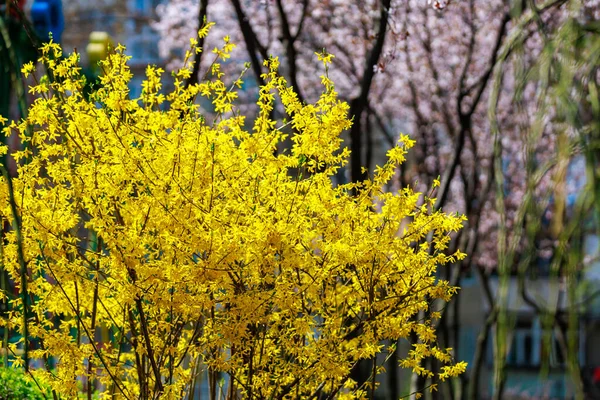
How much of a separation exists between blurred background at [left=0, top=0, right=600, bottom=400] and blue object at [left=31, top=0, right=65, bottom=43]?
0.03 m

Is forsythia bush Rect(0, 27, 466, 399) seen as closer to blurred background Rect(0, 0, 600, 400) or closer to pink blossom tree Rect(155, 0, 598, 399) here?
blurred background Rect(0, 0, 600, 400)

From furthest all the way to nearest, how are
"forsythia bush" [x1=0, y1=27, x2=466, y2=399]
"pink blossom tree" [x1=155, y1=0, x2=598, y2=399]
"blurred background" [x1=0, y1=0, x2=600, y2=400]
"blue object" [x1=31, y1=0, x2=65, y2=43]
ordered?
1. "pink blossom tree" [x1=155, y1=0, x2=598, y2=399]
2. "blue object" [x1=31, y1=0, x2=65, y2=43]
3. "forsythia bush" [x1=0, y1=27, x2=466, y2=399]
4. "blurred background" [x1=0, y1=0, x2=600, y2=400]

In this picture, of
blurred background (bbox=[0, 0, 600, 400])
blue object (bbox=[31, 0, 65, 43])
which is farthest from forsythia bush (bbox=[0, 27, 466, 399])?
blue object (bbox=[31, 0, 65, 43])

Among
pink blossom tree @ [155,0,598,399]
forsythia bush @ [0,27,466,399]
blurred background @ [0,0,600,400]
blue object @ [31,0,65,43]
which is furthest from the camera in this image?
pink blossom tree @ [155,0,598,399]

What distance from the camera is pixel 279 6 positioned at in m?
8.41

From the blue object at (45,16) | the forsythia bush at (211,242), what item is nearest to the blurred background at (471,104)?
the blue object at (45,16)

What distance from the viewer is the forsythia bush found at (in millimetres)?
4891

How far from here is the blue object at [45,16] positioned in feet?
39.8

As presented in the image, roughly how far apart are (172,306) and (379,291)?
3.63 feet

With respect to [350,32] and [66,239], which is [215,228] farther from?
[350,32]

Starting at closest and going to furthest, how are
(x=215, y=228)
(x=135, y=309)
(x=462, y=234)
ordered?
(x=215, y=228), (x=135, y=309), (x=462, y=234)

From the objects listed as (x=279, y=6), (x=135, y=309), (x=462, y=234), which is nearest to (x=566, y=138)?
(x=135, y=309)

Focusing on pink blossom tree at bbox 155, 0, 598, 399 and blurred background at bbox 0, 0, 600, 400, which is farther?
pink blossom tree at bbox 155, 0, 598, 399

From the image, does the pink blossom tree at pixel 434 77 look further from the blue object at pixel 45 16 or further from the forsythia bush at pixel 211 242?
the forsythia bush at pixel 211 242
